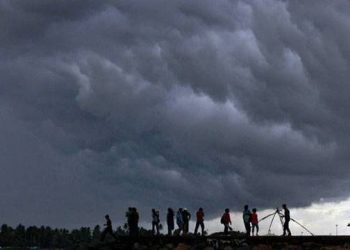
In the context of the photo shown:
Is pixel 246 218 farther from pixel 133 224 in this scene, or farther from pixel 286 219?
pixel 133 224

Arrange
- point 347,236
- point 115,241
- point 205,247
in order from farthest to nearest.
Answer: point 115,241, point 205,247, point 347,236

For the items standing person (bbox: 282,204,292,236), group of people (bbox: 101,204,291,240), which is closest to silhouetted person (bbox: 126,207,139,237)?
group of people (bbox: 101,204,291,240)

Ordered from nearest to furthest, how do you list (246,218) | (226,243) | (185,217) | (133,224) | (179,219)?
1. (226,243)
2. (246,218)
3. (133,224)
4. (185,217)
5. (179,219)

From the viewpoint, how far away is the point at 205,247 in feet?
123

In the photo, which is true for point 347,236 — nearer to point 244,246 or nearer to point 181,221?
point 244,246

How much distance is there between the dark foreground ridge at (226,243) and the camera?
35406mm

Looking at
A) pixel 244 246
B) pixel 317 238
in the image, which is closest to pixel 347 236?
pixel 317 238

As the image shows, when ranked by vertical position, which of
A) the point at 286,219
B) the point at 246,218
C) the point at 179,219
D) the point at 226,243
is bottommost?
the point at 226,243

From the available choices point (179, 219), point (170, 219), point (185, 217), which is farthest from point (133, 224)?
point (185, 217)

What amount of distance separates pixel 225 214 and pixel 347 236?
7349mm

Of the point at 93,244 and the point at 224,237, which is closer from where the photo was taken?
the point at 224,237

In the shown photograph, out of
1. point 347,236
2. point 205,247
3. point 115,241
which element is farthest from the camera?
point 115,241

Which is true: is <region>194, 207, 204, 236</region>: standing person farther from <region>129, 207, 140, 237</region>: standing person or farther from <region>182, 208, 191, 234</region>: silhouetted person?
<region>129, 207, 140, 237</region>: standing person

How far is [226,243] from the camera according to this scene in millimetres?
37312
